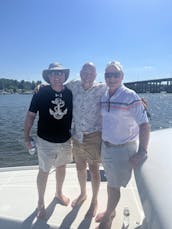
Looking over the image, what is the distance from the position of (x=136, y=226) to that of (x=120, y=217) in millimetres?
A: 255

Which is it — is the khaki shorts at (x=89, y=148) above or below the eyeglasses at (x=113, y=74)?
below

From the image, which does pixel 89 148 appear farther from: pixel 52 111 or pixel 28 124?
pixel 28 124

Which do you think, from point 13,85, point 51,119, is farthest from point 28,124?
point 13,85

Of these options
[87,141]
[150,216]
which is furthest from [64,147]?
[150,216]

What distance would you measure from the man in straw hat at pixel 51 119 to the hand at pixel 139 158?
920 millimetres

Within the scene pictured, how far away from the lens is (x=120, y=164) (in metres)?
2.79

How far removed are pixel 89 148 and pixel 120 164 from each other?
597mm

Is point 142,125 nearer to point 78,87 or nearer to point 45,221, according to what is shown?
point 78,87

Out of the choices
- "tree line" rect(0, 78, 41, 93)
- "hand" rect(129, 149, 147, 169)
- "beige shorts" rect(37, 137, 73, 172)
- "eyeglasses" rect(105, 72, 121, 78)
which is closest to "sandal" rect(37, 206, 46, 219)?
"beige shorts" rect(37, 137, 73, 172)

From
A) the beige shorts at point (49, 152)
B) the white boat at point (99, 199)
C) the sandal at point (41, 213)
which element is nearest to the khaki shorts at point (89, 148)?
the beige shorts at point (49, 152)

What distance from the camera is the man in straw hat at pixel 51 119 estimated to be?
3248 millimetres

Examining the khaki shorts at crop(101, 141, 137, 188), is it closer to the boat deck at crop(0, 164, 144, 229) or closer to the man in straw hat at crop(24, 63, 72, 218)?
the boat deck at crop(0, 164, 144, 229)

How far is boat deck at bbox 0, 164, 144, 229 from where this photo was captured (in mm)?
3104

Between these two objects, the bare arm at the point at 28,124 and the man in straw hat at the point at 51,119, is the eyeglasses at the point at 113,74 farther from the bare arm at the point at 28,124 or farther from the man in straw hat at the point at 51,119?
the bare arm at the point at 28,124
